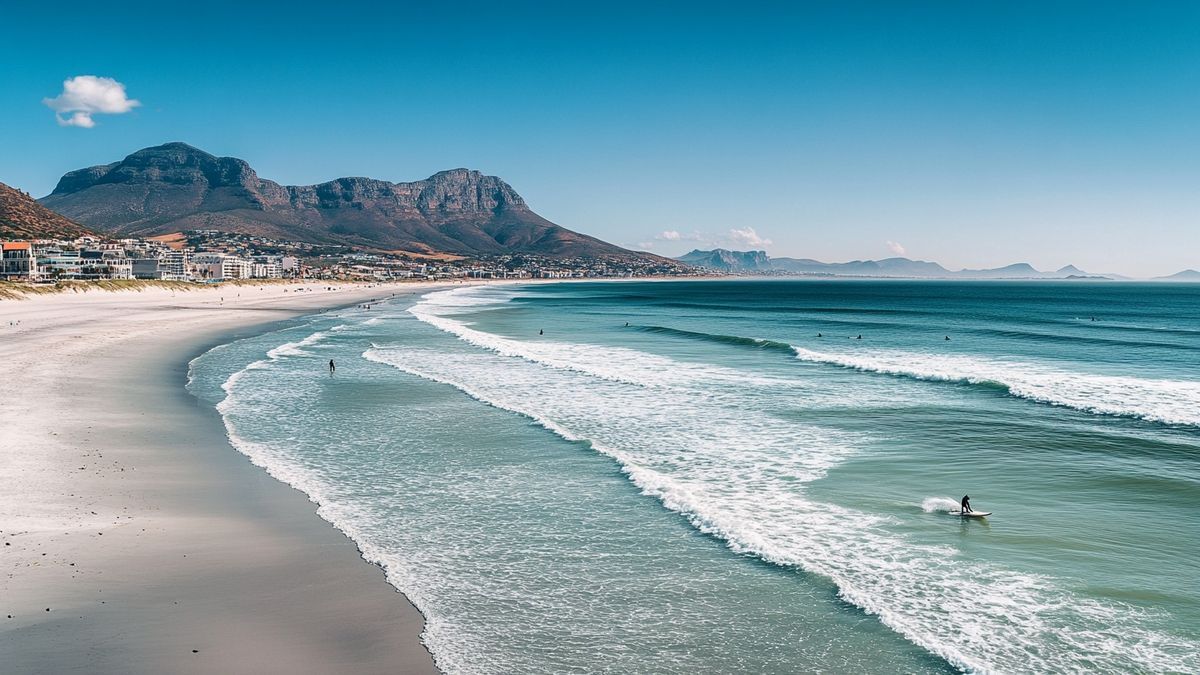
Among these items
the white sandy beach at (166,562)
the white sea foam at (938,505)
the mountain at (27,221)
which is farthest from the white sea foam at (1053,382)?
the mountain at (27,221)

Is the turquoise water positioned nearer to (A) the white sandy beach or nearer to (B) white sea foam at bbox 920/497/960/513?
(B) white sea foam at bbox 920/497/960/513

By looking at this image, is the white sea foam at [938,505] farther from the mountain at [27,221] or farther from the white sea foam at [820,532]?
the mountain at [27,221]

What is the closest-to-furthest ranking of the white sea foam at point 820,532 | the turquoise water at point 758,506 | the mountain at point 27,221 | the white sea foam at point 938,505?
the white sea foam at point 820,532 → the turquoise water at point 758,506 → the white sea foam at point 938,505 → the mountain at point 27,221

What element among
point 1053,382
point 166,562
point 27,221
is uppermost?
point 27,221

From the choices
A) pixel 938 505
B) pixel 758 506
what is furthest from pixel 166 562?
pixel 938 505

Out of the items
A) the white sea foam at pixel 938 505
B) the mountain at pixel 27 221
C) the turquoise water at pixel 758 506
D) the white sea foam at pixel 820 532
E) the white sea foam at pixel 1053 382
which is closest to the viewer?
the white sea foam at pixel 820 532

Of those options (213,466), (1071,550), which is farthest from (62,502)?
(1071,550)

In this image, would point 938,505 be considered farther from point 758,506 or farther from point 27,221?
point 27,221
